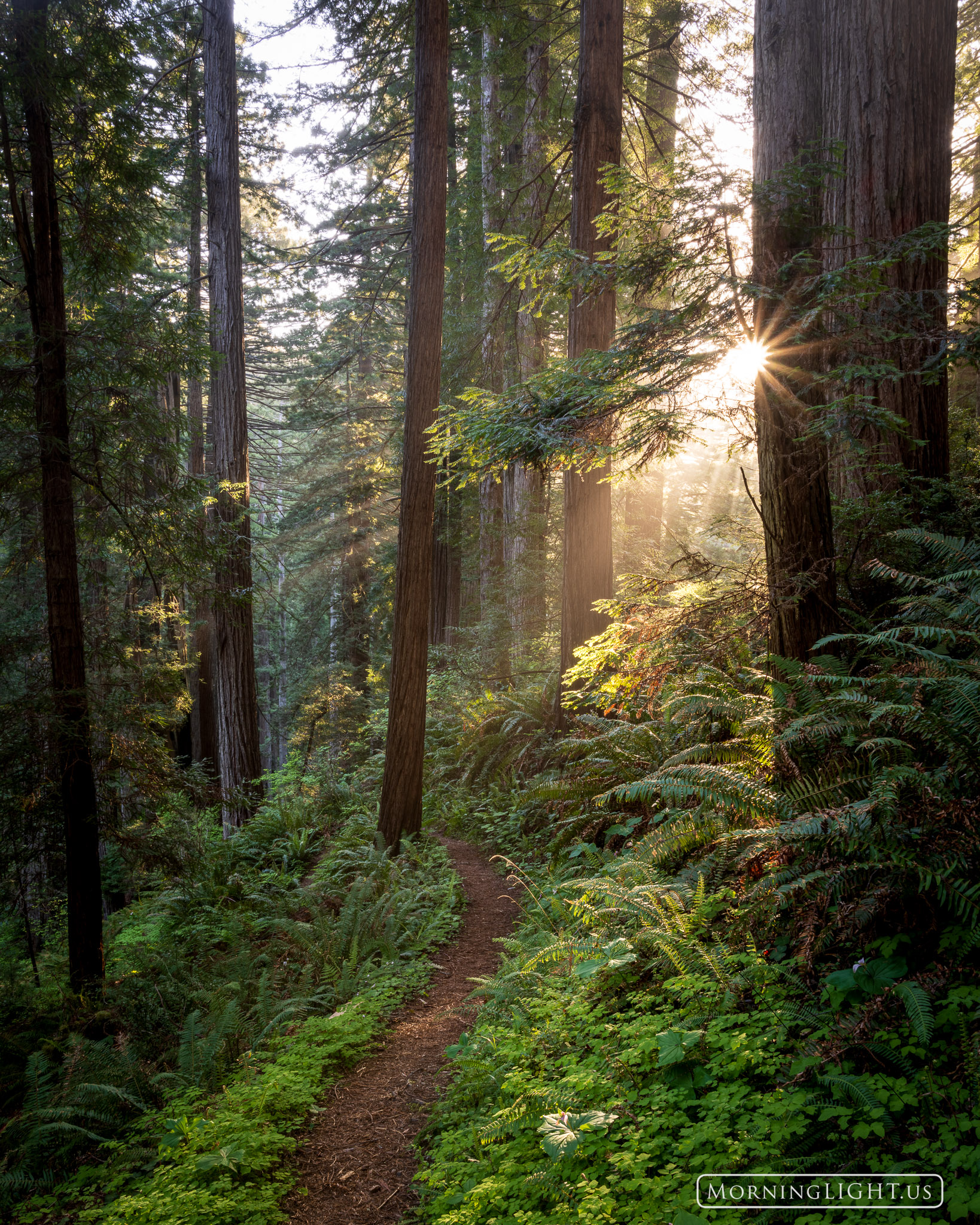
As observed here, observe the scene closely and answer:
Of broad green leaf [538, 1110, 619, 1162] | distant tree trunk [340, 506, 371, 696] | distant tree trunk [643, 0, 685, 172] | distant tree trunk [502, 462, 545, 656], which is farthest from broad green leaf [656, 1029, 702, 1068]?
distant tree trunk [340, 506, 371, 696]

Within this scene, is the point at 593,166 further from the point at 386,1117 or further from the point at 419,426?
the point at 386,1117

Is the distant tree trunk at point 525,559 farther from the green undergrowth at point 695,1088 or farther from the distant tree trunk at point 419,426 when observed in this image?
the green undergrowth at point 695,1088

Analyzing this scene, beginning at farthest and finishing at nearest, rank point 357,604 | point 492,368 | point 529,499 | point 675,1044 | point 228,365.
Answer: point 357,604
point 529,499
point 492,368
point 228,365
point 675,1044

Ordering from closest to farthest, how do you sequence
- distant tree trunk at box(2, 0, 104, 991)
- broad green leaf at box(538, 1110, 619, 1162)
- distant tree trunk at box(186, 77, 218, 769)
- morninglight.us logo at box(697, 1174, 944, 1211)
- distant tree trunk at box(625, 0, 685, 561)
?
morninglight.us logo at box(697, 1174, 944, 1211) → broad green leaf at box(538, 1110, 619, 1162) → distant tree trunk at box(2, 0, 104, 991) → distant tree trunk at box(625, 0, 685, 561) → distant tree trunk at box(186, 77, 218, 769)

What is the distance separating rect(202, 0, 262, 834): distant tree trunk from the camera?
9898 mm

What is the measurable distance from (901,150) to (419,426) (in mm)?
4878

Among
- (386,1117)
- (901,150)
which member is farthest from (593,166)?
(386,1117)

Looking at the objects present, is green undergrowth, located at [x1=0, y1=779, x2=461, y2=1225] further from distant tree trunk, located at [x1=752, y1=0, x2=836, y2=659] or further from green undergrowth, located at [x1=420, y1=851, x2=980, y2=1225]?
distant tree trunk, located at [x1=752, y1=0, x2=836, y2=659]

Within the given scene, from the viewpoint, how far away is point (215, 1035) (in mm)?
4312

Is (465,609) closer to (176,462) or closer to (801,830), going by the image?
(176,462)

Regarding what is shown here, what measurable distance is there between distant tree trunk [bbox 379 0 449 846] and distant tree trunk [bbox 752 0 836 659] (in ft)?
12.9

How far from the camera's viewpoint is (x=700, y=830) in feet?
13.1

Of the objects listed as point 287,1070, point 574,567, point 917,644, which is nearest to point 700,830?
point 917,644

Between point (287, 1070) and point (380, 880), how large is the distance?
3.05 meters
